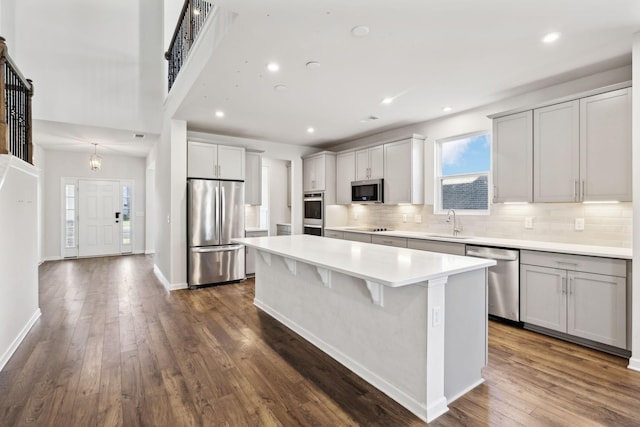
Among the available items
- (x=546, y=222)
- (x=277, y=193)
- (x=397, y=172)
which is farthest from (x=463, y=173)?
(x=277, y=193)

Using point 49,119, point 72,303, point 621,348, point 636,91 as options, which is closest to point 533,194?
point 636,91

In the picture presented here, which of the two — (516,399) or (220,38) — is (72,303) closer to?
(220,38)

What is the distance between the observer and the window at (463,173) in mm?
4172

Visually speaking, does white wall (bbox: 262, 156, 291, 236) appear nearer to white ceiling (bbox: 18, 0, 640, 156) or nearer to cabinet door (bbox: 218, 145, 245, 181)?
cabinet door (bbox: 218, 145, 245, 181)

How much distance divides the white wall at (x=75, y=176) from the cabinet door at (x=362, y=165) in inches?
241

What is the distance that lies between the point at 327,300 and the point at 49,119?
531 centimetres

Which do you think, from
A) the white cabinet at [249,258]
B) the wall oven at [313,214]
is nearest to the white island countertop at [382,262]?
the white cabinet at [249,258]

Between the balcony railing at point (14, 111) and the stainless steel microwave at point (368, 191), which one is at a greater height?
the balcony railing at point (14, 111)

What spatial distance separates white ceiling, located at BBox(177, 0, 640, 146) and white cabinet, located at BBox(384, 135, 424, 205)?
62 centimetres

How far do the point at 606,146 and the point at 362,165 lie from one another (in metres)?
3.28

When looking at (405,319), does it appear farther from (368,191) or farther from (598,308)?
(368,191)

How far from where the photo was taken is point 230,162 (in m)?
5.29

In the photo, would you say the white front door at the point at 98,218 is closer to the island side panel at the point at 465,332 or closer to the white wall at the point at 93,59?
the white wall at the point at 93,59

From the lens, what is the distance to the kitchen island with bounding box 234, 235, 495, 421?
185 cm
